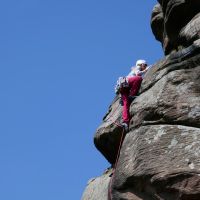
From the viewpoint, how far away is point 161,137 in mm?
13391

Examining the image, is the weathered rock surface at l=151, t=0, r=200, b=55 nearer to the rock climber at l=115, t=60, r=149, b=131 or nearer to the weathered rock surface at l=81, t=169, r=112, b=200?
Result: the rock climber at l=115, t=60, r=149, b=131

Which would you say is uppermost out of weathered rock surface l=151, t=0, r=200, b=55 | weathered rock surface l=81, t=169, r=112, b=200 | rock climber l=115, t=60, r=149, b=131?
Answer: weathered rock surface l=151, t=0, r=200, b=55

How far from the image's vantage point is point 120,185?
13555mm

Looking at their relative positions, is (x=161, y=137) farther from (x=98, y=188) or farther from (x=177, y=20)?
(x=177, y=20)

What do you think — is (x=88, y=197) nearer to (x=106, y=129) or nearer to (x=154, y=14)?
(x=106, y=129)

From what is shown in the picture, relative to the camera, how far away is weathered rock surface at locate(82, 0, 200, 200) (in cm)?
1260

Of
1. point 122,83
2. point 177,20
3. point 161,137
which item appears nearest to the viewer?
point 161,137

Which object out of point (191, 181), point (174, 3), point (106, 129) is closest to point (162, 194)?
point (191, 181)

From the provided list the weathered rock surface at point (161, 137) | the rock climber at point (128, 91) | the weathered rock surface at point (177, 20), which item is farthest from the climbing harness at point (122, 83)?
the weathered rock surface at point (177, 20)

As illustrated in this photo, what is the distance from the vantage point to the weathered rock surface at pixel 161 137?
12.6m

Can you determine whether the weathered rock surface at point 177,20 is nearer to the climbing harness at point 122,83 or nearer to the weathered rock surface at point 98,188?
the climbing harness at point 122,83

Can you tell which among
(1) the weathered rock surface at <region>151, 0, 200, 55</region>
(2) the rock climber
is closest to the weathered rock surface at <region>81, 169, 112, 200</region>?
(2) the rock climber

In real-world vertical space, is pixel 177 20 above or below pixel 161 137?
above

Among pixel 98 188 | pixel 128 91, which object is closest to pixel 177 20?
pixel 128 91
